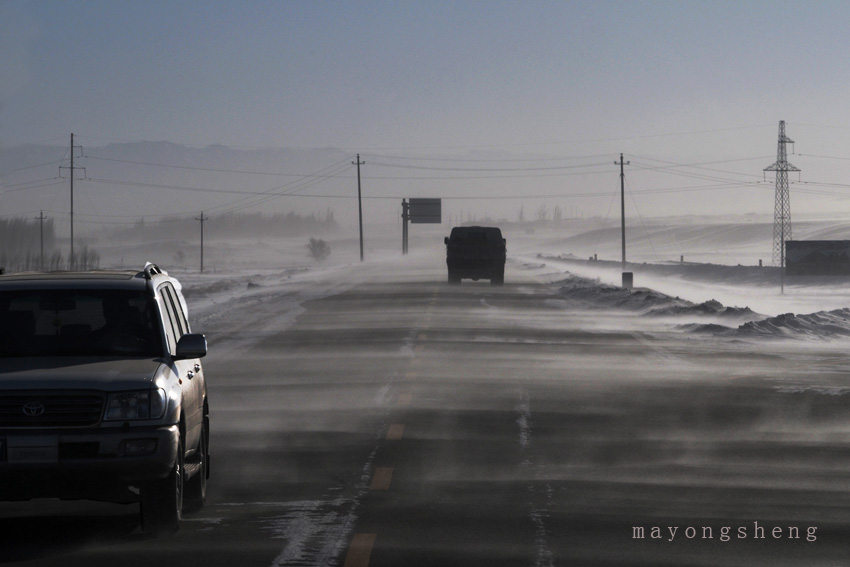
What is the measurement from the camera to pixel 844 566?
7.18 meters

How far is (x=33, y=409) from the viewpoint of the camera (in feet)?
24.5

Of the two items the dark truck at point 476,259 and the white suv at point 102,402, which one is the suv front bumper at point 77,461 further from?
the dark truck at point 476,259

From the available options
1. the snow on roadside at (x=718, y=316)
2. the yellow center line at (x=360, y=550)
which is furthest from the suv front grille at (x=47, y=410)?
the snow on roadside at (x=718, y=316)

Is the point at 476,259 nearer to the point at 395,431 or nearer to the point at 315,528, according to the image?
the point at 395,431

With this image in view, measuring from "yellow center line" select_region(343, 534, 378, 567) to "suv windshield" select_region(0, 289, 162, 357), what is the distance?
1907 mm

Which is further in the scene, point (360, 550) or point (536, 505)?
point (536, 505)

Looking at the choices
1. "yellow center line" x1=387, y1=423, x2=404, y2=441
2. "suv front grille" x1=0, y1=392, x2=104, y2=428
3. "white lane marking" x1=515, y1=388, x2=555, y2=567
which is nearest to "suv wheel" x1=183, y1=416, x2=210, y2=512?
"suv front grille" x1=0, y1=392, x2=104, y2=428

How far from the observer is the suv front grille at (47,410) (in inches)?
293

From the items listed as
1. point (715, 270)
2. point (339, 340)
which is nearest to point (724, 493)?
point (339, 340)

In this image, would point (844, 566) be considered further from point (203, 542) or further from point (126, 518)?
point (126, 518)

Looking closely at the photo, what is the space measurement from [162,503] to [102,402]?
0.77 metres

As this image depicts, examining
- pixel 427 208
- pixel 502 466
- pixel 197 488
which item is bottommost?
pixel 502 466

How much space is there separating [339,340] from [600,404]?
10.3 m

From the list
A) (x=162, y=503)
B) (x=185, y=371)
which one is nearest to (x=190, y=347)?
(x=185, y=371)
